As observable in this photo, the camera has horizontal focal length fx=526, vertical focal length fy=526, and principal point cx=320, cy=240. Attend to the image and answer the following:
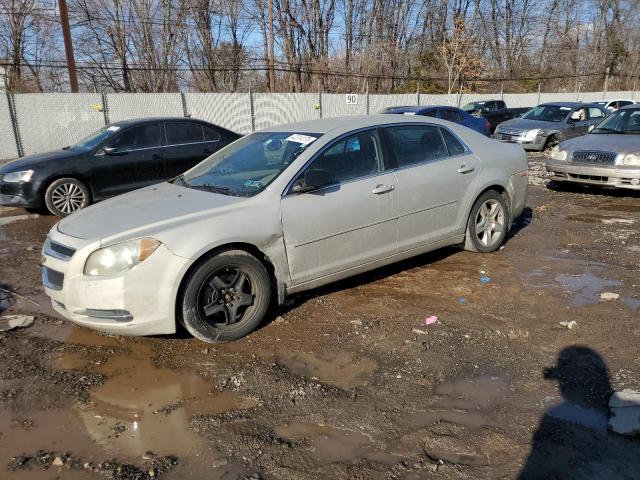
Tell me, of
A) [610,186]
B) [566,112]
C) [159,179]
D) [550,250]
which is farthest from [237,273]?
[566,112]

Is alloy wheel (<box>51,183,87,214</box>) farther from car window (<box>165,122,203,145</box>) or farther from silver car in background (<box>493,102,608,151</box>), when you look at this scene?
silver car in background (<box>493,102,608,151</box>)

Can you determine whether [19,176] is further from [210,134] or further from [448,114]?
[448,114]

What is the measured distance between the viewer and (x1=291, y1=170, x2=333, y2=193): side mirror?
4.14 m

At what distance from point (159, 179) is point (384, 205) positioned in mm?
5401

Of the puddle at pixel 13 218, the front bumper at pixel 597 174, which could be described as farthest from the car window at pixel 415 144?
the puddle at pixel 13 218

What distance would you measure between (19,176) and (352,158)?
5905 mm

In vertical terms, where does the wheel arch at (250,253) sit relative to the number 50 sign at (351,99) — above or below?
below

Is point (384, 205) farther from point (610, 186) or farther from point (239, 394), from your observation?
point (610, 186)

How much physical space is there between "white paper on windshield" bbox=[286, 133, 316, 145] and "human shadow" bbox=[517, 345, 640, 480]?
8.52 feet

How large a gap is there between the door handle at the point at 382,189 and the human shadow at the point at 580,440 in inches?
78.8

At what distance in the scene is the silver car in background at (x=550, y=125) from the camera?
48.7ft

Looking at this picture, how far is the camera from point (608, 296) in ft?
15.4

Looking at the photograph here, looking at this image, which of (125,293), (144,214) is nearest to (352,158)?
(144,214)

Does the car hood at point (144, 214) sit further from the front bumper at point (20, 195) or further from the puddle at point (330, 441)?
the front bumper at point (20, 195)
